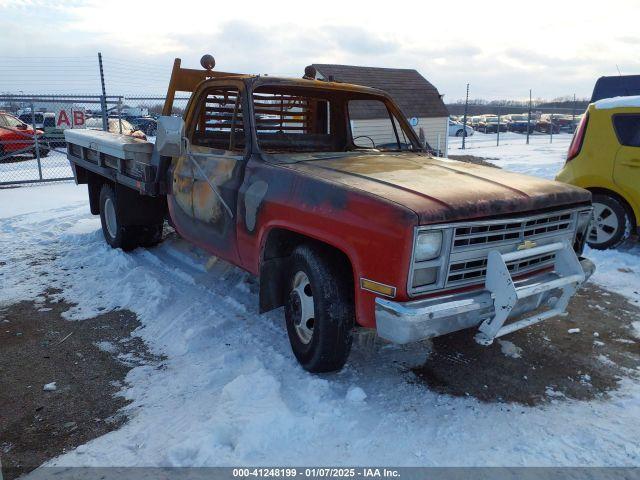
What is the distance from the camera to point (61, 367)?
12.0 ft

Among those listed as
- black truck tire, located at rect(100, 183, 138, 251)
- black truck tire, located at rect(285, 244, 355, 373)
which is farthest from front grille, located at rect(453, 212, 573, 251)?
black truck tire, located at rect(100, 183, 138, 251)

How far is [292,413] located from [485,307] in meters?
1.29

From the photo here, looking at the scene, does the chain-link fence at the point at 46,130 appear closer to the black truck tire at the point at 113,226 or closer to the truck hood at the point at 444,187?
the black truck tire at the point at 113,226

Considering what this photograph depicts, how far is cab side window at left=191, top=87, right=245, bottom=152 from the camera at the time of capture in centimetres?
417

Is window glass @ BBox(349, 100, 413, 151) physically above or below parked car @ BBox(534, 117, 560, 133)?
above

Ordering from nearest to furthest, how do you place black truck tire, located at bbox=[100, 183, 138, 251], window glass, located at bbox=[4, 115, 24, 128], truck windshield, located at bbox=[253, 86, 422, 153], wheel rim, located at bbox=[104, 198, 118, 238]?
truck windshield, located at bbox=[253, 86, 422, 153], black truck tire, located at bbox=[100, 183, 138, 251], wheel rim, located at bbox=[104, 198, 118, 238], window glass, located at bbox=[4, 115, 24, 128]

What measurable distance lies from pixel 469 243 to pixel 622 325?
2.47 metres

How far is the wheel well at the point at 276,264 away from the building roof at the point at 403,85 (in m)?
16.8

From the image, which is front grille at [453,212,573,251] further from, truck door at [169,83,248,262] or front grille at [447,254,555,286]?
truck door at [169,83,248,262]

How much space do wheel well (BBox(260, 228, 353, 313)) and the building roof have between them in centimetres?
1684

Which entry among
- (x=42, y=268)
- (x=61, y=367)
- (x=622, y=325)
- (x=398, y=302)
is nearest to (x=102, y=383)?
(x=61, y=367)

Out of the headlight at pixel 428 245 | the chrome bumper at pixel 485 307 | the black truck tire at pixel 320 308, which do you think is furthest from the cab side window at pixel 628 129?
the black truck tire at pixel 320 308

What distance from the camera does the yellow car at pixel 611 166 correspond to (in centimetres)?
611

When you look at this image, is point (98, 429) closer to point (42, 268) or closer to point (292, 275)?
point (292, 275)
